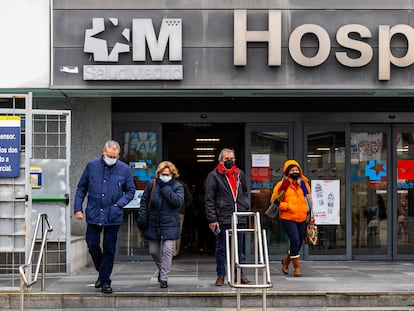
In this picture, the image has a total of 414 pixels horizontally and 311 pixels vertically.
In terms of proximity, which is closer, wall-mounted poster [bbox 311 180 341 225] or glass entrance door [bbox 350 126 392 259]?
wall-mounted poster [bbox 311 180 341 225]

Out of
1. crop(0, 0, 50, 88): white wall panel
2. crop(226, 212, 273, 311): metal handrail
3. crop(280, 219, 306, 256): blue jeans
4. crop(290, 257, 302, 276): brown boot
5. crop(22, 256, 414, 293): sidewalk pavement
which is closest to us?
crop(226, 212, 273, 311): metal handrail

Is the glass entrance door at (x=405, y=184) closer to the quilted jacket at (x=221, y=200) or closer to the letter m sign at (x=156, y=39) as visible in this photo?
the quilted jacket at (x=221, y=200)

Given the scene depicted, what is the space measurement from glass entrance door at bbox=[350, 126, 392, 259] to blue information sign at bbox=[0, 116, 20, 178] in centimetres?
577

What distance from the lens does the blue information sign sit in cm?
796

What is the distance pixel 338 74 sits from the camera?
30.9 ft

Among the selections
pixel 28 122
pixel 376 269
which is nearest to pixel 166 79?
pixel 28 122

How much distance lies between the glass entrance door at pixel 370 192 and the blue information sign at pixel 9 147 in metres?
5.77

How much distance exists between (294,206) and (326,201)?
6.98 ft

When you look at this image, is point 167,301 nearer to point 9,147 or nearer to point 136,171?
point 9,147

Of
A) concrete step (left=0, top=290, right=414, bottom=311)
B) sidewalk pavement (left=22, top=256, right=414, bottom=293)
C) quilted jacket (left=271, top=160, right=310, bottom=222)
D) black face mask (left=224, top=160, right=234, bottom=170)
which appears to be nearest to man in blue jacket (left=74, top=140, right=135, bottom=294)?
concrete step (left=0, top=290, right=414, bottom=311)

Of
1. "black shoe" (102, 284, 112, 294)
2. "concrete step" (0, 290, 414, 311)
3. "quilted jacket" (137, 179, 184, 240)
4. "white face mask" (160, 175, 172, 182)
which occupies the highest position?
"white face mask" (160, 175, 172, 182)

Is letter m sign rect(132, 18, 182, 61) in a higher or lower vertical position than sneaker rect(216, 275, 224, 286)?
higher

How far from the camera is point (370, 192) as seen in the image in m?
10.8

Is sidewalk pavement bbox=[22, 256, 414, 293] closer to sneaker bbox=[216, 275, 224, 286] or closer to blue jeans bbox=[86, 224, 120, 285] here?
sneaker bbox=[216, 275, 224, 286]
